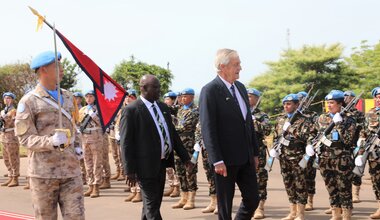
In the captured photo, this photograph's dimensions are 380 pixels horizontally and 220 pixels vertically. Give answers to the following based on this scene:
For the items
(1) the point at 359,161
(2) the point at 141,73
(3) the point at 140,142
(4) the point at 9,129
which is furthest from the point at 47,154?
(2) the point at 141,73

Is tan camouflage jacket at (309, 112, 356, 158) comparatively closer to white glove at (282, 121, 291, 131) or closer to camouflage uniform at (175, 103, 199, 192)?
white glove at (282, 121, 291, 131)

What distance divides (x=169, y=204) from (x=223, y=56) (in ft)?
15.7

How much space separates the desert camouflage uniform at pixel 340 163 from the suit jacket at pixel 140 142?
266 cm

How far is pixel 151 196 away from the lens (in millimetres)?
5605

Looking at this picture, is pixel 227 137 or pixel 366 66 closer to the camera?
pixel 227 137

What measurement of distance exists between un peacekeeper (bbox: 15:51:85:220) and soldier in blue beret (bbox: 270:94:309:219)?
3.89m

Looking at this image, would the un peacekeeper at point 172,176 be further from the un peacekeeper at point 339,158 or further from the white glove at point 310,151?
the un peacekeeper at point 339,158

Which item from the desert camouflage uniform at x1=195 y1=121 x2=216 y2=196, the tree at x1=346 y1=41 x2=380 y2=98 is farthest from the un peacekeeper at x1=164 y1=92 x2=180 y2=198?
the tree at x1=346 y1=41 x2=380 y2=98

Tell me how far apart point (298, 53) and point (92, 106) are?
20670 mm

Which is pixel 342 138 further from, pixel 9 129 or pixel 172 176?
pixel 9 129

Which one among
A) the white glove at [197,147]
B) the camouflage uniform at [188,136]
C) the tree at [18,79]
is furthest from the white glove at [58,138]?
the tree at [18,79]

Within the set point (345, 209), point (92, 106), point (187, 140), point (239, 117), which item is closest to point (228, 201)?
point (239, 117)

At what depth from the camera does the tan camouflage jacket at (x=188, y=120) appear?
28.6 ft

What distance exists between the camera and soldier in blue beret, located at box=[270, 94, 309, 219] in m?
7.42
